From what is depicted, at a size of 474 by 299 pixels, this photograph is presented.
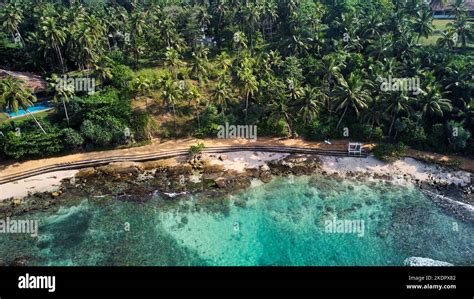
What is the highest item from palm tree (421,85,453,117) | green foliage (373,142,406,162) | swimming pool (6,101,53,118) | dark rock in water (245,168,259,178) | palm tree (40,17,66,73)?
palm tree (40,17,66,73)

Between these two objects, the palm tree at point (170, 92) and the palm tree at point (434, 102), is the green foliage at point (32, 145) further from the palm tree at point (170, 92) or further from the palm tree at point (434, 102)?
the palm tree at point (434, 102)

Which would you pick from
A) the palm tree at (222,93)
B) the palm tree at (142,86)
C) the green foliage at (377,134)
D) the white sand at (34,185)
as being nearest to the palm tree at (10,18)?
the palm tree at (142,86)

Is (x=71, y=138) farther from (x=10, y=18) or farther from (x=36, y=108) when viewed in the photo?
(x=10, y=18)

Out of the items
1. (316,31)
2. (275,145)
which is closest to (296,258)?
(275,145)

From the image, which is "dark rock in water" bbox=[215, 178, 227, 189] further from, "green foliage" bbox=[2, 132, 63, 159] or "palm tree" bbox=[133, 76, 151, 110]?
"green foliage" bbox=[2, 132, 63, 159]

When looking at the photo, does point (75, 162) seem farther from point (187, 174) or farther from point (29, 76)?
point (29, 76)

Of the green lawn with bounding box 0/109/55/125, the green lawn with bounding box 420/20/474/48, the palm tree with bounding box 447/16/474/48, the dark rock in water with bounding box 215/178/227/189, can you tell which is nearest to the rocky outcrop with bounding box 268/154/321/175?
the dark rock in water with bounding box 215/178/227/189
